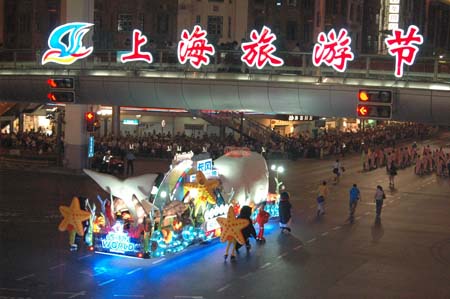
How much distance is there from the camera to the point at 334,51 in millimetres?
26688

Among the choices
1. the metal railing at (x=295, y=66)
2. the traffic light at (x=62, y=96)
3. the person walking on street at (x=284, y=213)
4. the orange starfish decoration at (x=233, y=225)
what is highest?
the metal railing at (x=295, y=66)

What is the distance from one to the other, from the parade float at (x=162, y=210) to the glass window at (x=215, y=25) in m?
42.1

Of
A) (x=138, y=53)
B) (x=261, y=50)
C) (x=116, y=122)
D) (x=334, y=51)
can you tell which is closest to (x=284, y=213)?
(x=334, y=51)

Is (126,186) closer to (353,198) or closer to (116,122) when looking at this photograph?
(353,198)

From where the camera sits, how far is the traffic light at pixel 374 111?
23.3 meters

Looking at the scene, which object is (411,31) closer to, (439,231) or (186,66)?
(439,231)

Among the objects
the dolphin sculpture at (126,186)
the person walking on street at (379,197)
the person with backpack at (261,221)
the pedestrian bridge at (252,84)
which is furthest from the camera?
the person walking on street at (379,197)

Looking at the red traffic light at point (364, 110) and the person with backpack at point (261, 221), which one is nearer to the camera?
the person with backpack at point (261, 221)

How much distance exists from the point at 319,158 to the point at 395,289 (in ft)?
120

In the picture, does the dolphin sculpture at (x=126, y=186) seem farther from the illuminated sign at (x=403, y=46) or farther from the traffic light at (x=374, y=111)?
the illuminated sign at (x=403, y=46)

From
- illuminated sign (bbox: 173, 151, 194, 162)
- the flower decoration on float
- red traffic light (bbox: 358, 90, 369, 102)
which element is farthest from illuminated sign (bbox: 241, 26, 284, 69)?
the flower decoration on float

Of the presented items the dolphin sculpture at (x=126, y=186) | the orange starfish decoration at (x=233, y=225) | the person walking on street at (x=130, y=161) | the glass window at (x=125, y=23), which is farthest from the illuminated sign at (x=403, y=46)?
the glass window at (x=125, y=23)

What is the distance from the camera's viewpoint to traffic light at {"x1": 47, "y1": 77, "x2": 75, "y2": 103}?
97.8ft

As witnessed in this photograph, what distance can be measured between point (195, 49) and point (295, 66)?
13.5ft
